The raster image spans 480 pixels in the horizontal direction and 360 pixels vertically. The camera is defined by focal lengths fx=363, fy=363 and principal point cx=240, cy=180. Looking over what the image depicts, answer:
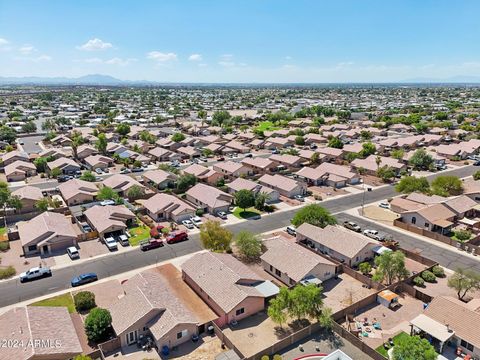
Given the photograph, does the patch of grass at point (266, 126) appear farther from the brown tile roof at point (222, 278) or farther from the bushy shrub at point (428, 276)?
the brown tile roof at point (222, 278)

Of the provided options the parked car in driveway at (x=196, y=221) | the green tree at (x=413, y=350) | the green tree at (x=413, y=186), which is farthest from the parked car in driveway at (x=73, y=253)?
the green tree at (x=413, y=186)

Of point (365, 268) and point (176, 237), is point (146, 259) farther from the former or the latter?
point (365, 268)

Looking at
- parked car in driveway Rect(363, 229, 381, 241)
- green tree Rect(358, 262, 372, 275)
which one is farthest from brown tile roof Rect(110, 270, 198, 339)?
parked car in driveway Rect(363, 229, 381, 241)

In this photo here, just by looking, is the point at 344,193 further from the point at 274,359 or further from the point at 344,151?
the point at 274,359

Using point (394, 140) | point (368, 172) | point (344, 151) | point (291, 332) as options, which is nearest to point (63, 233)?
point (291, 332)

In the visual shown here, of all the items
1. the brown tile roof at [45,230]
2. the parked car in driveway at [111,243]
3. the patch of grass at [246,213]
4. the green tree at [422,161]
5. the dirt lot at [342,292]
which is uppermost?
the green tree at [422,161]

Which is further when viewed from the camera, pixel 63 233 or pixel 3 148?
pixel 3 148
